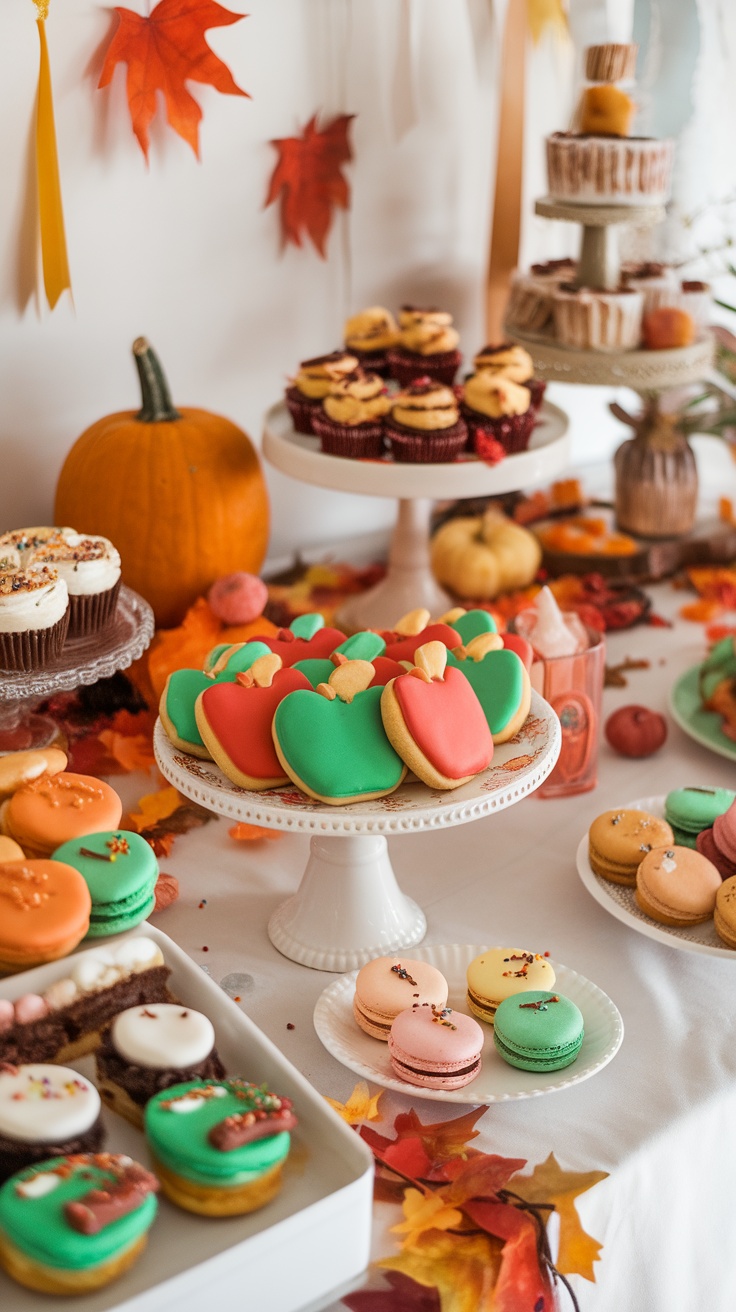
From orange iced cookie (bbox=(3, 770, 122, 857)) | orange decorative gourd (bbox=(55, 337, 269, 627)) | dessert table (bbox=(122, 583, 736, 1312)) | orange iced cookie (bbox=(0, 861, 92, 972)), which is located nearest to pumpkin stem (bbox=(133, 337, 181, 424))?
orange decorative gourd (bbox=(55, 337, 269, 627))

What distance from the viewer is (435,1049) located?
947 mm

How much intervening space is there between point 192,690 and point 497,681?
0.89ft

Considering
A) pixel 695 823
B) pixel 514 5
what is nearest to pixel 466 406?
pixel 695 823

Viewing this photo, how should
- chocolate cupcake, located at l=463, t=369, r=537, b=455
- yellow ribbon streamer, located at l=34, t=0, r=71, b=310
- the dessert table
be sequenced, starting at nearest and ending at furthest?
the dessert table < yellow ribbon streamer, located at l=34, t=0, r=71, b=310 < chocolate cupcake, located at l=463, t=369, r=537, b=455

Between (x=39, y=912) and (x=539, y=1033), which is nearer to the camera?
(x=39, y=912)

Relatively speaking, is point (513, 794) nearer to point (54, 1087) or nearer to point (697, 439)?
point (54, 1087)

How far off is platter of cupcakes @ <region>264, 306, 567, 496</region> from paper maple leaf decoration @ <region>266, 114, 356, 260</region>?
247 mm

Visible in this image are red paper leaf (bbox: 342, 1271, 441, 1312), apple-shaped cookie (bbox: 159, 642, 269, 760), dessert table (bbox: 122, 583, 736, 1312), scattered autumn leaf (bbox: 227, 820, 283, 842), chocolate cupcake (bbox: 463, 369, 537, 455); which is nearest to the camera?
red paper leaf (bbox: 342, 1271, 441, 1312)

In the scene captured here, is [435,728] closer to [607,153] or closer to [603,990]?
[603,990]

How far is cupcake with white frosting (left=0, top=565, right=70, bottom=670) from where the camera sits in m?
1.19

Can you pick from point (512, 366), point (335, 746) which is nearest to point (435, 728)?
point (335, 746)

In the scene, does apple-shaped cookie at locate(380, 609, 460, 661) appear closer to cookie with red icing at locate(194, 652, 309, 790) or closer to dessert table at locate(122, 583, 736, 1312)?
cookie with red icing at locate(194, 652, 309, 790)

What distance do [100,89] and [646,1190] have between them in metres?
1.38

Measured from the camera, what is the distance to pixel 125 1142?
31.6 inches
